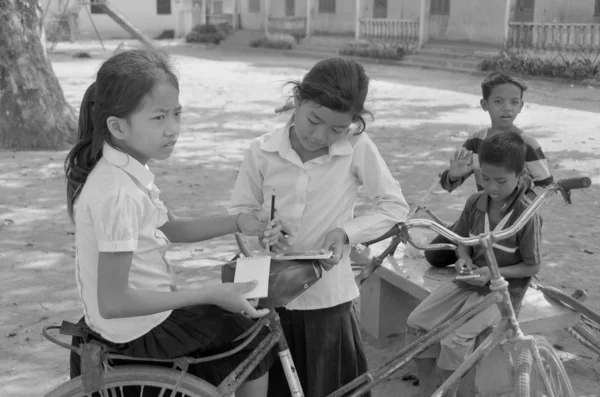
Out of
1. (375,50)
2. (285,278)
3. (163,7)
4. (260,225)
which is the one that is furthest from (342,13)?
(285,278)

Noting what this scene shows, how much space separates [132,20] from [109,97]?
1401 inches

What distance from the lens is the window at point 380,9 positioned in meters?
25.0

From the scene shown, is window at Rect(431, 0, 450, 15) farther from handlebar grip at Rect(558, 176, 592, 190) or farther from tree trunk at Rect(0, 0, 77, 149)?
handlebar grip at Rect(558, 176, 592, 190)

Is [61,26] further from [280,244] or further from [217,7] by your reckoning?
[280,244]

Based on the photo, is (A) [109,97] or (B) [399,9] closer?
(A) [109,97]

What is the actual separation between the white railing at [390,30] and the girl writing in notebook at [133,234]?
21638 mm

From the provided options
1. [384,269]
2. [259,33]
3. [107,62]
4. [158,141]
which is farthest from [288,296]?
[259,33]

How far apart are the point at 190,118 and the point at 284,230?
9.15 m

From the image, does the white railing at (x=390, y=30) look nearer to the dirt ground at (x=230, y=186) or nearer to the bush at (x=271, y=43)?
the bush at (x=271, y=43)

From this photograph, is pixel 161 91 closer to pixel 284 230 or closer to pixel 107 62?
pixel 107 62

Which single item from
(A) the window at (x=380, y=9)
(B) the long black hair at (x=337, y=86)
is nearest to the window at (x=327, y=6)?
(A) the window at (x=380, y=9)

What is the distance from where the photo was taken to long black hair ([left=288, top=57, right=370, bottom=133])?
2260 mm

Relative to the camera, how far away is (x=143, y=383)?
6.63ft

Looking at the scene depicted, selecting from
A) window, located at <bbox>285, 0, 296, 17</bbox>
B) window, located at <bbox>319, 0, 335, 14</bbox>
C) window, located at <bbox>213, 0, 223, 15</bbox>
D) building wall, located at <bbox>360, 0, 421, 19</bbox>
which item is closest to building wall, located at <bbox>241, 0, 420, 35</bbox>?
building wall, located at <bbox>360, 0, 421, 19</bbox>
